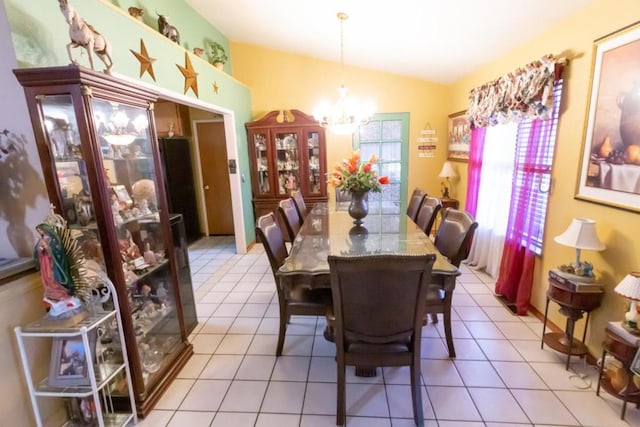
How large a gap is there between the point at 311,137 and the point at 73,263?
3.55m

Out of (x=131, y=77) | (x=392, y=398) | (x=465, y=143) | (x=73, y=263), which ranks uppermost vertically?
(x=131, y=77)

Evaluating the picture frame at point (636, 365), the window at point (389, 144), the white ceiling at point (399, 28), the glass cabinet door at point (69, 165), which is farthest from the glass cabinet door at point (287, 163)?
the picture frame at point (636, 365)

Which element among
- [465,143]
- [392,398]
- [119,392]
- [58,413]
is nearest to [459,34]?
[465,143]

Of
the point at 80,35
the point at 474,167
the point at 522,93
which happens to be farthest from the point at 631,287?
the point at 80,35

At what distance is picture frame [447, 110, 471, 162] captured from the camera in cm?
384

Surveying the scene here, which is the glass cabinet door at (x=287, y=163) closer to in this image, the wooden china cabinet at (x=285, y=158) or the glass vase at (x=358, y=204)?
the wooden china cabinet at (x=285, y=158)

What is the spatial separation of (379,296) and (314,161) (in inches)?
135

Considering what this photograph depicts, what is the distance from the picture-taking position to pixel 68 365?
1425 mm

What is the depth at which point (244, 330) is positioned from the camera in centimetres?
249

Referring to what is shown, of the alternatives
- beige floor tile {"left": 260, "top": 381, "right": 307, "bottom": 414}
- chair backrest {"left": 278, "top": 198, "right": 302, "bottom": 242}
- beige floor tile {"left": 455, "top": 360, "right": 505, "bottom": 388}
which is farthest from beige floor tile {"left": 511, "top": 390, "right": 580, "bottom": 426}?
chair backrest {"left": 278, "top": 198, "right": 302, "bottom": 242}

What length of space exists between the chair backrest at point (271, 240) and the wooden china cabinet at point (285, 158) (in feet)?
7.81

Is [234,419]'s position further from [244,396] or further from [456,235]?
[456,235]

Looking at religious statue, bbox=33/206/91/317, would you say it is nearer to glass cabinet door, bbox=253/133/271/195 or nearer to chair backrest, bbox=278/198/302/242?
chair backrest, bbox=278/198/302/242

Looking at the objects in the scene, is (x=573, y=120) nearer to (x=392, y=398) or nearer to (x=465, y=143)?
(x=465, y=143)
